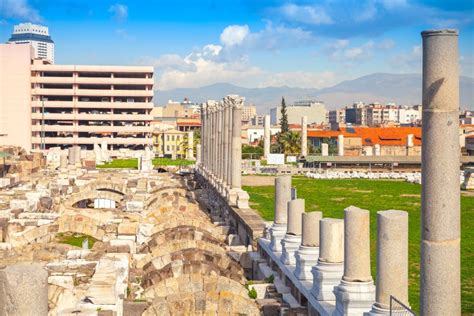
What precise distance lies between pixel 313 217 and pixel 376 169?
198 ft

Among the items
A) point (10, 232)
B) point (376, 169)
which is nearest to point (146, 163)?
point (376, 169)

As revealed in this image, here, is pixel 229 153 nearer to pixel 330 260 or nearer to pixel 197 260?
pixel 197 260

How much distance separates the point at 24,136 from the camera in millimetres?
106562

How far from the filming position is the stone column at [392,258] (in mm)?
8234

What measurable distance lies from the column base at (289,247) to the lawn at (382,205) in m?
2.06

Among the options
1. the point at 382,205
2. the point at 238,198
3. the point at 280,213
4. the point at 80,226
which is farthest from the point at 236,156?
the point at 280,213

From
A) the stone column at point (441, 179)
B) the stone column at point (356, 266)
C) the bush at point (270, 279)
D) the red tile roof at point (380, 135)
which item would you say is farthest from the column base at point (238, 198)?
the red tile roof at point (380, 135)

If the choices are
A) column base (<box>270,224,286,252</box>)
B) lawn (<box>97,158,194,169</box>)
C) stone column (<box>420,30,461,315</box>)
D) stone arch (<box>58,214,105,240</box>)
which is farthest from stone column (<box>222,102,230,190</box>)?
lawn (<box>97,158,194,169</box>)

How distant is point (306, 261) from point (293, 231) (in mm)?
1743

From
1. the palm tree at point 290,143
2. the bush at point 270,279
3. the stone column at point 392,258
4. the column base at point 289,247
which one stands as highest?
the palm tree at point 290,143

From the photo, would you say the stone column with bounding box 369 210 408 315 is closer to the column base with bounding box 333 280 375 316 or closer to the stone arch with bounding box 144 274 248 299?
the column base with bounding box 333 280 375 316

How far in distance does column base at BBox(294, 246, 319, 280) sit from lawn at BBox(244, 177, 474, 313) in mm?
1792

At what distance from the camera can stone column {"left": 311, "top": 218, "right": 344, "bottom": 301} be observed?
33.1ft

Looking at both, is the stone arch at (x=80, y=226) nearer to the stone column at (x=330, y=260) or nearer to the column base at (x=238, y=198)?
the column base at (x=238, y=198)
